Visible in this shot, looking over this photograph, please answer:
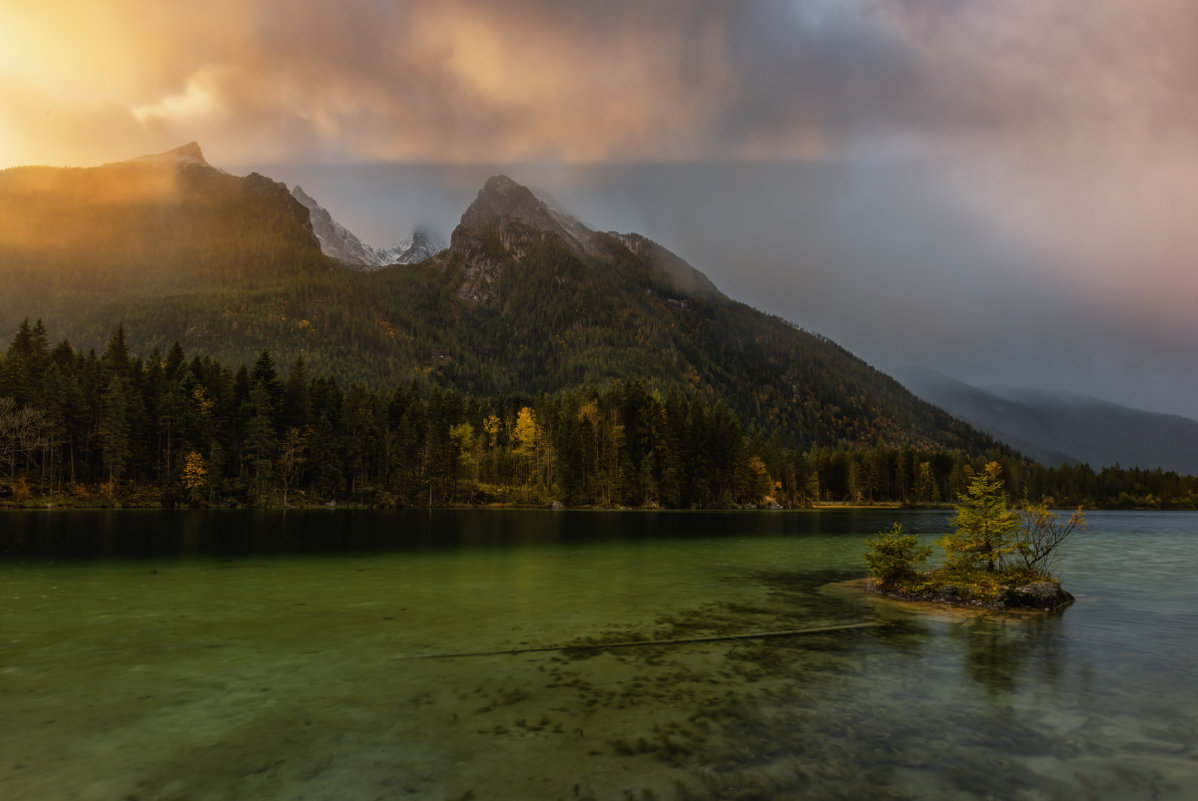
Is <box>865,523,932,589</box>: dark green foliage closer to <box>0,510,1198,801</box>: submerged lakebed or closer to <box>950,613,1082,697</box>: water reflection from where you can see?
<box>0,510,1198,801</box>: submerged lakebed

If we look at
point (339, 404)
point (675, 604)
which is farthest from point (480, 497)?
point (675, 604)

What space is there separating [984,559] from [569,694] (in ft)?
68.0

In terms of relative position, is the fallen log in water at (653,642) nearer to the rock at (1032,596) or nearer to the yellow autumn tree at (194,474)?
the rock at (1032,596)

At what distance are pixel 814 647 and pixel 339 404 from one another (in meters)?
122

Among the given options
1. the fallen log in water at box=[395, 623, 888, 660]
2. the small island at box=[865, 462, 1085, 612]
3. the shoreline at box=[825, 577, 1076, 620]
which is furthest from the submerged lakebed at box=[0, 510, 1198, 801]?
the small island at box=[865, 462, 1085, 612]

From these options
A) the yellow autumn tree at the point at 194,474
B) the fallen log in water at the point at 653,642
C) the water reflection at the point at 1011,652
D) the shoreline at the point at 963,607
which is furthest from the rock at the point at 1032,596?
the yellow autumn tree at the point at 194,474

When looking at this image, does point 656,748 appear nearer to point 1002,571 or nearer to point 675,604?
point 675,604

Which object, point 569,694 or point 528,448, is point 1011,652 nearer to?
point 569,694

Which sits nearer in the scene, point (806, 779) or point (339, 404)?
point (806, 779)

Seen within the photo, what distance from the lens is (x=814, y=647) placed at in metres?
17.0

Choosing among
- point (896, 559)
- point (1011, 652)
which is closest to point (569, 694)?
point (1011, 652)

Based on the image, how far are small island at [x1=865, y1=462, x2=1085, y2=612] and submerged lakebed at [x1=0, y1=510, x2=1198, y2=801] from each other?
63.4 inches

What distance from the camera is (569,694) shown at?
504 inches

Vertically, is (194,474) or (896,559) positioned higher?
(896,559)
